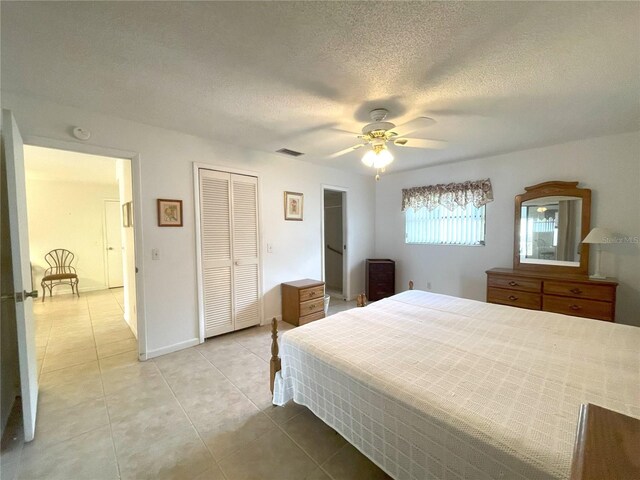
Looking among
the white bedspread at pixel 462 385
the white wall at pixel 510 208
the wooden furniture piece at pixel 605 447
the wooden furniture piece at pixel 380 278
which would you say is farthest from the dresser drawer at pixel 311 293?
the wooden furniture piece at pixel 605 447

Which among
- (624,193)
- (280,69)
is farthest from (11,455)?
(624,193)

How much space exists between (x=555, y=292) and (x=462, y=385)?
2725 mm

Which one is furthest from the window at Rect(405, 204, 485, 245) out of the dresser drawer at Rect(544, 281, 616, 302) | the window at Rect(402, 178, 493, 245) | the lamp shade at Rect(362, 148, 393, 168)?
the lamp shade at Rect(362, 148, 393, 168)

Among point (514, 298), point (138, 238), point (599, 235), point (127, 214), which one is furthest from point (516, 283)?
point (127, 214)

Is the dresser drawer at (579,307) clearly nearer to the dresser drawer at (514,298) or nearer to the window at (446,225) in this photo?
the dresser drawer at (514,298)

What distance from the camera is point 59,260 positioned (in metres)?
5.39

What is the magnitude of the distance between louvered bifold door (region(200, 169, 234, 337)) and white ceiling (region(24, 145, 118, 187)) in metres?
1.59

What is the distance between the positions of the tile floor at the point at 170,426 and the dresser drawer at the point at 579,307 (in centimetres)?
291

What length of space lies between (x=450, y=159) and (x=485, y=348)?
309cm

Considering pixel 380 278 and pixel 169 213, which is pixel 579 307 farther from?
pixel 169 213

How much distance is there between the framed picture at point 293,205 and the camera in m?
3.81

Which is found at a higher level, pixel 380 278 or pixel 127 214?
pixel 127 214

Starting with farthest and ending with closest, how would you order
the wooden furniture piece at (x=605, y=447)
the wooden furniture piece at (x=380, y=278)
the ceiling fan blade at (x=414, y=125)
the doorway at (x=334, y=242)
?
the doorway at (x=334, y=242)
the wooden furniture piece at (x=380, y=278)
the ceiling fan blade at (x=414, y=125)
the wooden furniture piece at (x=605, y=447)

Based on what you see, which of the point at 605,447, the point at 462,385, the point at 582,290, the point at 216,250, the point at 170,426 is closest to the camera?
the point at 605,447
